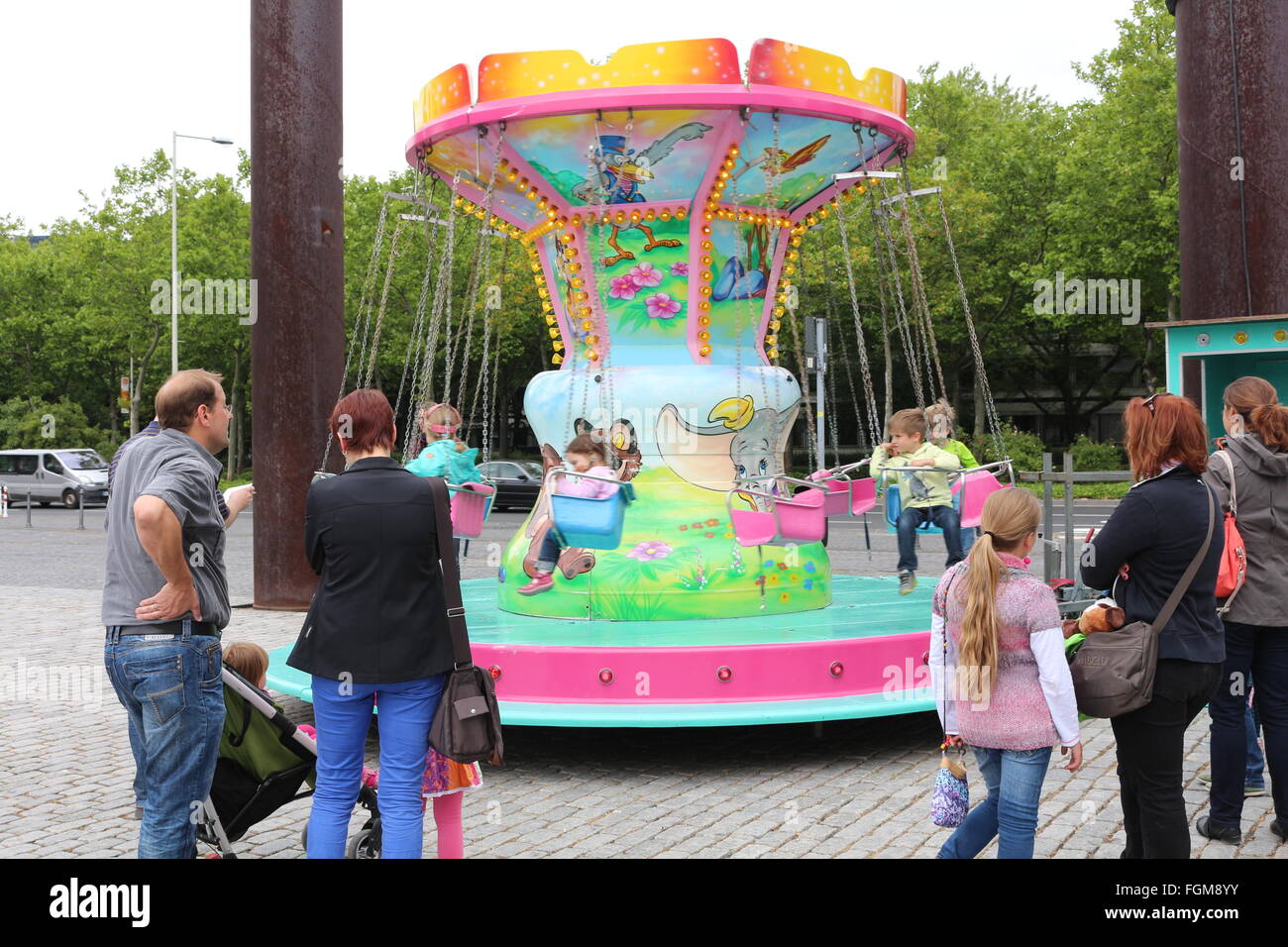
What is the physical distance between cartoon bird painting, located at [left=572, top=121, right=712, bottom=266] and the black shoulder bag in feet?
14.9

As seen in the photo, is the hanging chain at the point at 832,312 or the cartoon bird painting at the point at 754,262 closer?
the cartoon bird painting at the point at 754,262

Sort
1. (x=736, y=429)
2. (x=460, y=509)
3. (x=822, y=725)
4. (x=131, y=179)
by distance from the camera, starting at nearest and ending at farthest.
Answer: (x=822, y=725) → (x=460, y=509) → (x=736, y=429) → (x=131, y=179)

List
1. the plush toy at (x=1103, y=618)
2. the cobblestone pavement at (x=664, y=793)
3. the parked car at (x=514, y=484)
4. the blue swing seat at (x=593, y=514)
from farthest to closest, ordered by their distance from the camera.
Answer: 1. the parked car at (x=514, y=484)
2. the blue swing seat at (x=593, y=514)
3. the cobblestone pavement at (x=664, y=793)
4. the plush toy at (x=1103, y=618)

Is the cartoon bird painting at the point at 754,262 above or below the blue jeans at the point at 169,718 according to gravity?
above

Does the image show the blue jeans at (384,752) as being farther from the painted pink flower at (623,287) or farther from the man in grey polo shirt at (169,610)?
the painted pink flower at (623,287)

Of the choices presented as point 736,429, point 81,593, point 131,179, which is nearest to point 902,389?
point 131,179

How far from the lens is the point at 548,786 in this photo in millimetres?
6133

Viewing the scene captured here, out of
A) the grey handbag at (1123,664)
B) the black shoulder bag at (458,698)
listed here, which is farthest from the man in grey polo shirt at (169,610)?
the grey handbag at (1123,664)

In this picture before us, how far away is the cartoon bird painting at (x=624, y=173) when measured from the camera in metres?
7.91

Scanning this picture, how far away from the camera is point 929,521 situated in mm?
9438

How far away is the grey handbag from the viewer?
3.80 metres

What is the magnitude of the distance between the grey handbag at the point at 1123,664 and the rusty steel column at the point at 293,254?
9273 mm

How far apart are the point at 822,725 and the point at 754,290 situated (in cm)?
335

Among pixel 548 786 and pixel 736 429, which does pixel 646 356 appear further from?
pixel 548 786
